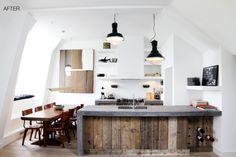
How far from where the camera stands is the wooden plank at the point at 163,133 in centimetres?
426

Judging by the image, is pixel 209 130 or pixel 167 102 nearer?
pixel 209 130

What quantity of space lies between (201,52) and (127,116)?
2.53 meters

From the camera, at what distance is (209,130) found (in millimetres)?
4441

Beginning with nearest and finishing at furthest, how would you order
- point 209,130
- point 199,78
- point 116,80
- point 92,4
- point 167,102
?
point 92,4, point 209,130, point 199,78, point 167,102, point 116,80

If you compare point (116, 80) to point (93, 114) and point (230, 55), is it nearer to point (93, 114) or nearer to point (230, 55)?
point (93, 114)

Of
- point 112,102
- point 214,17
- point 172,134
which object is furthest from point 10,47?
point 214,17

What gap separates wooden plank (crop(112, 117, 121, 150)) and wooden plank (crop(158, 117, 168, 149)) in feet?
2.88

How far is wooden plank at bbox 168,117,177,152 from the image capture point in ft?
13.9

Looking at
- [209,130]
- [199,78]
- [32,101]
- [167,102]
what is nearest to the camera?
[209,130]

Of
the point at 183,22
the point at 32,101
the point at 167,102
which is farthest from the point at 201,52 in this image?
the point at 32,101

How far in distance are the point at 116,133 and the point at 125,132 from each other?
19cm

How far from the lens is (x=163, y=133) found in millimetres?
4258

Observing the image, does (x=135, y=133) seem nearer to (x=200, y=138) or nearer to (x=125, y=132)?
(x=125, y=132)

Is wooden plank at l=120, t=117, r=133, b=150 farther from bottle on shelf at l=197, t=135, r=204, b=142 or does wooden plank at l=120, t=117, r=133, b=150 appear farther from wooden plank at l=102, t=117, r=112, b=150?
bottle on shelf at l=197, t=135, r=204, b=142
